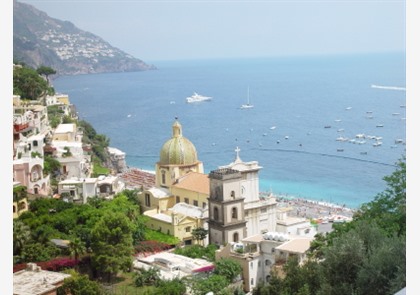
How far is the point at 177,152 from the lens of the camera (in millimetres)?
12578

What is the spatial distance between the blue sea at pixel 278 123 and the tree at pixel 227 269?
1118 cm

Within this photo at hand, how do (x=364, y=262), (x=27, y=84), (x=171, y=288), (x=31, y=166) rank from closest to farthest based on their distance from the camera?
1. (x=364, y=262)
2. (x=171, y=288)
3. (x=31, y=166)
4. (x=27, y=84)

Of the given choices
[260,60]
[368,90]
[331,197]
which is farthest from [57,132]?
[260,60]

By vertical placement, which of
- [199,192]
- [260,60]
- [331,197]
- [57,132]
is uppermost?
[260,60]

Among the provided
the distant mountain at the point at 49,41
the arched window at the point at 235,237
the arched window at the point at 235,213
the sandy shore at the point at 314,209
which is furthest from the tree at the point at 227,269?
the sandy shore at the point at 314,209

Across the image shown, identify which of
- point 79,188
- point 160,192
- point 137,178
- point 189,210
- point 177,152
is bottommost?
point 137,178

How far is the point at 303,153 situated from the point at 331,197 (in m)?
7.12

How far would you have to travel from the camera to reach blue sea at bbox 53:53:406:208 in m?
23.1

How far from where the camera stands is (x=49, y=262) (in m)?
7.69

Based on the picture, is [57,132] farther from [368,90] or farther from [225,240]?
[368,90]

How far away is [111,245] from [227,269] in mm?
1590

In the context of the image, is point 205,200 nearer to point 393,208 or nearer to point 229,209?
point 229,209

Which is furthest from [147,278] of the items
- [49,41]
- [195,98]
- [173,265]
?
[195,98]

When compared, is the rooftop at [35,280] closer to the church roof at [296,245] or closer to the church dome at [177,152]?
the church roof at [296,245]
